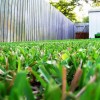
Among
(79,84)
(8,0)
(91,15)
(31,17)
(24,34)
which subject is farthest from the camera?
(91,15)

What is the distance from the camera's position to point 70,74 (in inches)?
20.7

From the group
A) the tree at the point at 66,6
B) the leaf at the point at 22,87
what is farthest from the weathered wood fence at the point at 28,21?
the tree at the point at 66,6

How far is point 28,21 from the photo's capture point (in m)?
7.49

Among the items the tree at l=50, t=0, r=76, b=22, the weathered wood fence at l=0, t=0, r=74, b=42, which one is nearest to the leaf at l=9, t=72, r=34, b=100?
the weathered wood fence at l=0, t=0, r=74, b=42

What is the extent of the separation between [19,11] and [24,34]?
28.9 inches

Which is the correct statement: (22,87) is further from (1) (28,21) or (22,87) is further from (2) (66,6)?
(2) (66,6)

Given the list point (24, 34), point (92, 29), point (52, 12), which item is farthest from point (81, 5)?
point (24, 34)

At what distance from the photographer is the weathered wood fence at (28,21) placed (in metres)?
5.75

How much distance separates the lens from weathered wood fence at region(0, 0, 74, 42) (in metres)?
5.75

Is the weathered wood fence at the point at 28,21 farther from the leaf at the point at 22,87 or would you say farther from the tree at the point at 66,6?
the tree at the point at 66,6

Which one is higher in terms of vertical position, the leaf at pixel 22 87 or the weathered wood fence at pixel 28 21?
the weathered wood fence at pixel 28 21

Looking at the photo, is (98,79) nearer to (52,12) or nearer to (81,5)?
(52,12)

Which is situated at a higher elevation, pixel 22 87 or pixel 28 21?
pixel 28 21

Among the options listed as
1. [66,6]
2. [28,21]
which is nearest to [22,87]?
[28,21]
